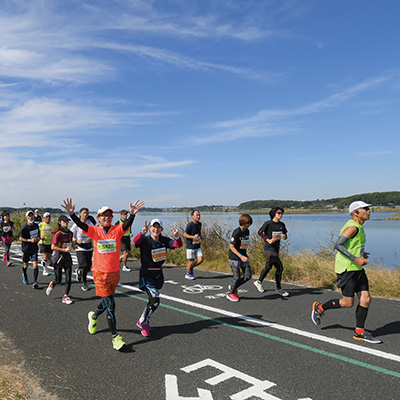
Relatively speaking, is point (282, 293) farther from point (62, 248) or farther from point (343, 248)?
point (62, 248)

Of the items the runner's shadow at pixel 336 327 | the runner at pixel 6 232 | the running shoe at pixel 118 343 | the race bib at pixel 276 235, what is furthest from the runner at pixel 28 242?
the runner's shadow at pixel 336 327

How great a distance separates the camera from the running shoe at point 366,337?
5426 mm

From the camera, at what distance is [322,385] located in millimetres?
4094

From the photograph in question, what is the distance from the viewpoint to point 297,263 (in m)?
11.2

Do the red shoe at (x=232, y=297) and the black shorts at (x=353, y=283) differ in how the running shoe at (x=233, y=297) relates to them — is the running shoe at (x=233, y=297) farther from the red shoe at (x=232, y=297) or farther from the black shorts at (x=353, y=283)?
the black shorts at (x=353, y=283)

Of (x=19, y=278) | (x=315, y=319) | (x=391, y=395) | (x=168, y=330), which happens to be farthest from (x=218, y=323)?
(x=19, y=278)

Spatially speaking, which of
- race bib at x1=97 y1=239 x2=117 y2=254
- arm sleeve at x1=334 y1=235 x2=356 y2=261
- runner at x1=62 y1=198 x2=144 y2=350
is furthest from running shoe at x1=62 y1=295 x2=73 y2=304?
arm sleeve at x1=334 y1=235 x2=356 y2=261

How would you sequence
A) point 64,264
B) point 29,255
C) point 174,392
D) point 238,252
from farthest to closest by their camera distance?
point 29,255 → point 64,264 → point 238,252 → point 174,392

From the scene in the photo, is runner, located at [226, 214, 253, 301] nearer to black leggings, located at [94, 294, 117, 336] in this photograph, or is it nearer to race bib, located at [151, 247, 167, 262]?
race bib, located at [151, 247, 167, 262]

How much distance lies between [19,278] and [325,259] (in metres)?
9.75

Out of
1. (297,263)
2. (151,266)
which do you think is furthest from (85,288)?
(297,263)

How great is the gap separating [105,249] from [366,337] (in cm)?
415

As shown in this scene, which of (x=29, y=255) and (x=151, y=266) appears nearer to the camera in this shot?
(x=151, y=266)

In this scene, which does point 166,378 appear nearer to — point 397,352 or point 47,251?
point 397,352
